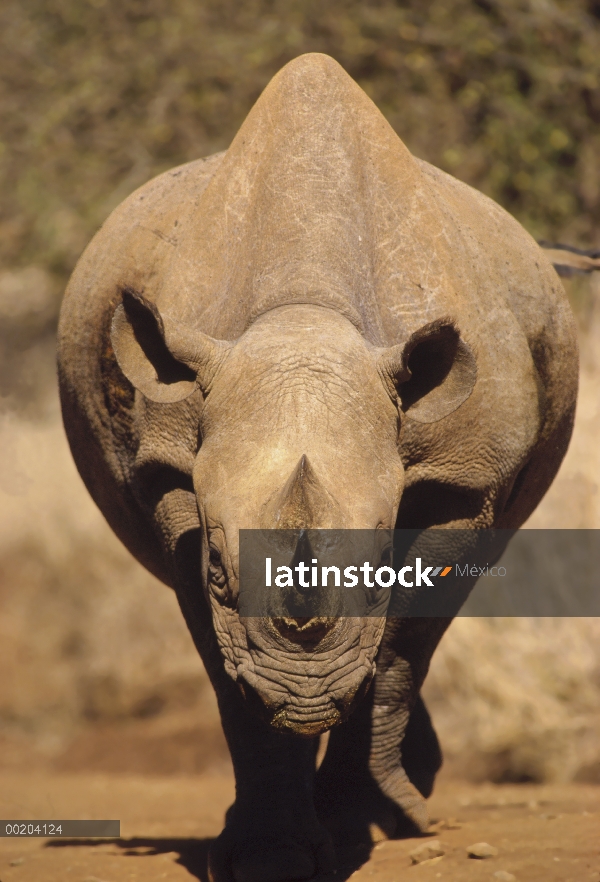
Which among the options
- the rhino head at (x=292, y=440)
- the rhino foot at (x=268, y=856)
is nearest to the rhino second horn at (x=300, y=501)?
the rhino head at (x=292, y=440)

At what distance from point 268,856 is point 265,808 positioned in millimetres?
171

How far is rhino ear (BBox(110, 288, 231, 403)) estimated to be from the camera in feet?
13.6

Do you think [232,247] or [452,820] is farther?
[452,820]

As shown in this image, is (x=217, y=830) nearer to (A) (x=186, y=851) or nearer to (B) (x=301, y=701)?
(A) (x=186, y=851)

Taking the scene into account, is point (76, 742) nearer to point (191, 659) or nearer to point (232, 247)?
point (191, 659)

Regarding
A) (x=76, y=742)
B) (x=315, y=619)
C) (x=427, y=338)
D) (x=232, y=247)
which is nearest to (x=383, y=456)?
(x=427, y=338)

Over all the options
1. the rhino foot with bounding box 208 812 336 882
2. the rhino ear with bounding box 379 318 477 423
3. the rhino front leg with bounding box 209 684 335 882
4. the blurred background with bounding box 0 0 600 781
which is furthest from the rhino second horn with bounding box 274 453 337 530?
the blurred background with bounding box 0 0 600 781

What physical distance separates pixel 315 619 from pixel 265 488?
15.7 inches

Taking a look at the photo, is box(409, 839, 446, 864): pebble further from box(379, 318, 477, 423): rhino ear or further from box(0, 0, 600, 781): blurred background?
box(0, 0, 600, 781): blurred background

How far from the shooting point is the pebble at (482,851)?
4.75 metres

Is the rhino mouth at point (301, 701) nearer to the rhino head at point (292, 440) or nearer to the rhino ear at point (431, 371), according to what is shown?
the rhino head at point (292, 440)

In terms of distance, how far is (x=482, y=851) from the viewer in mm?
4770

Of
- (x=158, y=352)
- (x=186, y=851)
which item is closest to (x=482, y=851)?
(x=186, y=851)

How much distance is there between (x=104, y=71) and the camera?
1256cm
